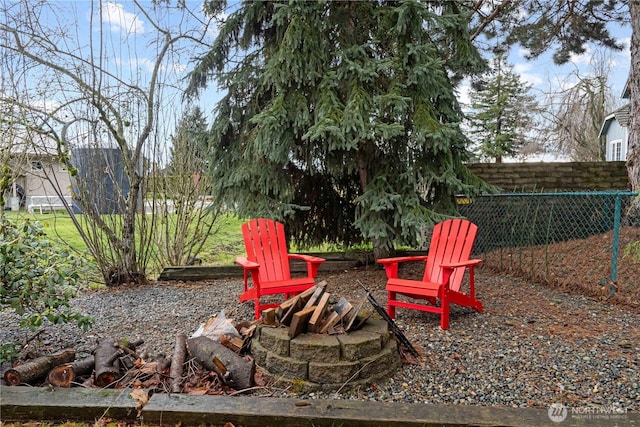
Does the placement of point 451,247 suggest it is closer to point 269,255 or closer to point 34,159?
point 269,255

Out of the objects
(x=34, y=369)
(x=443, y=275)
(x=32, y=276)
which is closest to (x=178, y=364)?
(x=34, y=369)

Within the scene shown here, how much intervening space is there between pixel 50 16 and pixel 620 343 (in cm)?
590

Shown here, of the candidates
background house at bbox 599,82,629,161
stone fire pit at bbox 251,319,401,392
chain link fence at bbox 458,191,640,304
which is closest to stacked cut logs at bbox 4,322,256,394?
stone fire pit at bbox 251,319,401,392

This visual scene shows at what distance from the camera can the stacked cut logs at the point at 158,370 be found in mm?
2172

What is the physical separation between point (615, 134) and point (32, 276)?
17.8 meters

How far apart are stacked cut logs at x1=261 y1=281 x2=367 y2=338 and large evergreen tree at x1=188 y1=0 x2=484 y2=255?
1.86 meters

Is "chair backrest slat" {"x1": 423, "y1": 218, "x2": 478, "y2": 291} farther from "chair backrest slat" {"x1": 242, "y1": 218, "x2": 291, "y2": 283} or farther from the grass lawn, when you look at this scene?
the grass lawn

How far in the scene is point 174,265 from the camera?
18.1 feet

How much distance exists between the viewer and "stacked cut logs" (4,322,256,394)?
2.17 metres

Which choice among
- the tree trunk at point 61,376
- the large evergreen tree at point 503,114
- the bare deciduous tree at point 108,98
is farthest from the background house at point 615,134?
the tree trunk at point 61,376

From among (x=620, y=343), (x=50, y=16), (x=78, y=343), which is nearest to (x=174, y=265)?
(x=78, y=343)

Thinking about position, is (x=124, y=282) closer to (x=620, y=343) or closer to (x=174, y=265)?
(x=174, y=265)

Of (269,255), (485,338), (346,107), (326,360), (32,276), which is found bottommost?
(485,338)

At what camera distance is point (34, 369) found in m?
2.21
